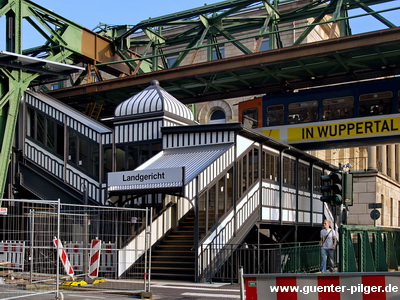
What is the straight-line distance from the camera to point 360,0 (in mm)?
29812

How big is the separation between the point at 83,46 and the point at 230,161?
46.6 ft

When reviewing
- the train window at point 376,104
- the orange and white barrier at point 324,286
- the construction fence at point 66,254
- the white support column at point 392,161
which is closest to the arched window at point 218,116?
the white support column at point 392,161

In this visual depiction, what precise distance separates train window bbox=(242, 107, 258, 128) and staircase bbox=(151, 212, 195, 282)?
9.83m

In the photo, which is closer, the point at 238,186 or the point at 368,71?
the point at 238,186

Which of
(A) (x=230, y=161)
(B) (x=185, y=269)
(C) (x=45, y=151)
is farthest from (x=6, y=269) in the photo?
(C) (x=45, y=151)

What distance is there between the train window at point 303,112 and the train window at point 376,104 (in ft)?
7.24

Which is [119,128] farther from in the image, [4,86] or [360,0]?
[360,0]

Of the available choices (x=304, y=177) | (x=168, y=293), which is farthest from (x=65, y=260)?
(x=304, y=177)

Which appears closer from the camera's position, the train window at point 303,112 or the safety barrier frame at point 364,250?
the safety barrier frame at point 364,250

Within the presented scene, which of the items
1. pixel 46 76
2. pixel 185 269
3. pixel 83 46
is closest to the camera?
pixel 185 269

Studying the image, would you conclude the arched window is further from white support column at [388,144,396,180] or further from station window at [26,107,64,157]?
station window at [26,107,64,157]

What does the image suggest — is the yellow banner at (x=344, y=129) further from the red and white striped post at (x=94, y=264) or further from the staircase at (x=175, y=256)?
the red and white striped post at (x=94, y=264)

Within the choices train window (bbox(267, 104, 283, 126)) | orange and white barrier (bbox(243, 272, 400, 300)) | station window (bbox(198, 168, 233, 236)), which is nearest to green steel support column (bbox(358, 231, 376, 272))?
station window (bbox(198, 168, 233, 236))

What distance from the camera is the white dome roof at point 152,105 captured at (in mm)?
21641
